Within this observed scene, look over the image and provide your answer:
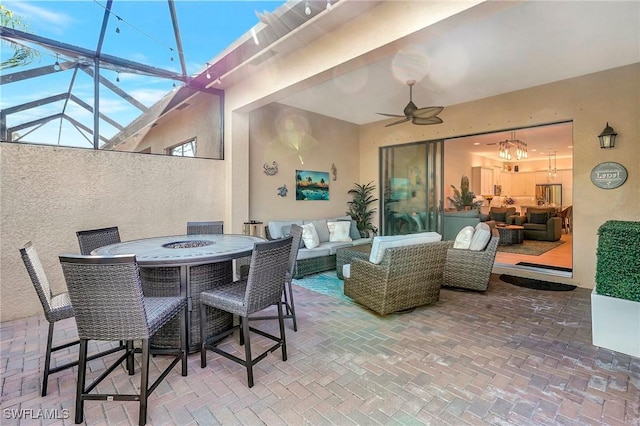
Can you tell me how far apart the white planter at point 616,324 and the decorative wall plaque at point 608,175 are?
2815mm

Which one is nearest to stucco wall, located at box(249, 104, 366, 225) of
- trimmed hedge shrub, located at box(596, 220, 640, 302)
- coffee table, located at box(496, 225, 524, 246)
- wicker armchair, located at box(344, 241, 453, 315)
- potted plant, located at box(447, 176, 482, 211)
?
wicker armchair, located at box(344, 241, 453, 315)

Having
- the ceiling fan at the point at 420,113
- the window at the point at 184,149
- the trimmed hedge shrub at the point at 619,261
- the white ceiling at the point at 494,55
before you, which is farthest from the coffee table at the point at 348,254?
the window at the point at 184,149

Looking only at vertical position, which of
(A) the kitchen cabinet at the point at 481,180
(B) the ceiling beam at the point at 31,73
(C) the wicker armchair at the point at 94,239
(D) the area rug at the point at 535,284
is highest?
(B) the ceiling beam at the point at 31,73

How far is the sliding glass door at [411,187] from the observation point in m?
6.59

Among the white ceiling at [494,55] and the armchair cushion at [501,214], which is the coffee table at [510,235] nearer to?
the armchair cushion at [501,214]

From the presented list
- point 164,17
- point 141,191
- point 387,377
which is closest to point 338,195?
point 141,191

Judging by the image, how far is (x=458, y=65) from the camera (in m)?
4.31

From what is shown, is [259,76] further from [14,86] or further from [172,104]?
[14,86]

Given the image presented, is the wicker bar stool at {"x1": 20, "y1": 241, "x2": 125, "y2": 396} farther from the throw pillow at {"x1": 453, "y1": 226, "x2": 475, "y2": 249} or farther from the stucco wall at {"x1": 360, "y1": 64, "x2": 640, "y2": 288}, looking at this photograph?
the stucco wall at {"x1": 360, "y1": 64, "x2": 640, "y2": 288}

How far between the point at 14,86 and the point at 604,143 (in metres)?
7.76

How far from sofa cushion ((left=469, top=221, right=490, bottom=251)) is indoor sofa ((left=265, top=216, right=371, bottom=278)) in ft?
7.13

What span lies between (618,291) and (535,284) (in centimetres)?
262

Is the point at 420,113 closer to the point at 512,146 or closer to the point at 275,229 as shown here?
the point at 275,229

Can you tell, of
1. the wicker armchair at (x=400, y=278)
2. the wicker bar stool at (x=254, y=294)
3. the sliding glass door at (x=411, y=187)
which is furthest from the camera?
the sliding glass door at (x=411, y=187)
